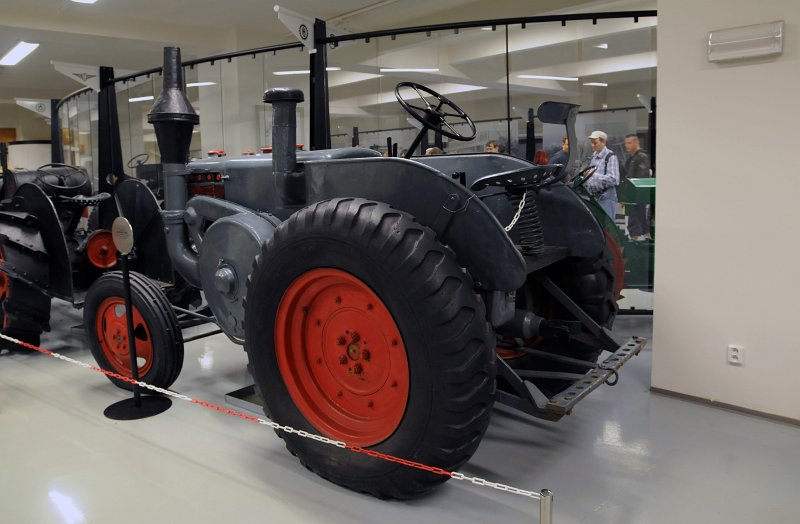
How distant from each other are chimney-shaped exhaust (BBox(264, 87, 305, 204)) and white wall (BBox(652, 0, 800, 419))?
1731 mm

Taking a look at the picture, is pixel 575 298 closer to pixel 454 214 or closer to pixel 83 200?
pixel 454 214

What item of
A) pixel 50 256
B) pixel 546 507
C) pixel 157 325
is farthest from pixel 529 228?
pixel 50 256

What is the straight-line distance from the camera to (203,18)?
9398mm

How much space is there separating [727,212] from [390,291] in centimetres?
181

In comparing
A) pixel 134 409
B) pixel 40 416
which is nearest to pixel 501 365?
pixel 134 409

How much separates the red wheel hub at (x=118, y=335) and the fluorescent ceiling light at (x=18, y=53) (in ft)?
28.7

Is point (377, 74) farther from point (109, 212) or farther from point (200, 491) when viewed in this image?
point (200, 491)

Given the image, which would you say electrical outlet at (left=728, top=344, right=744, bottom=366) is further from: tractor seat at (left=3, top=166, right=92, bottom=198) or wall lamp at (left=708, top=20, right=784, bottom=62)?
tractor seat at (left=3, top=166, right=92, bottom=198)

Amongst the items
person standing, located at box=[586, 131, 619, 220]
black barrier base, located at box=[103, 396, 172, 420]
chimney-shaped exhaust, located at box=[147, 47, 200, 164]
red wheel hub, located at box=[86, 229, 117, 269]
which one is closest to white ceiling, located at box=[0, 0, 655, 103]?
person standing, located at box=[586, 131, 619, 220]

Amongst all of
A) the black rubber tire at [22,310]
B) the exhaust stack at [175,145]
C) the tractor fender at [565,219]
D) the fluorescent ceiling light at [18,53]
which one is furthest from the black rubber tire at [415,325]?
the fluorescent ceiling light at [18,53]

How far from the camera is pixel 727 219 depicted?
2.93 m

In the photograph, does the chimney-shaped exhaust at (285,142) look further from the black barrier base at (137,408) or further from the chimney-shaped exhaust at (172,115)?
the black barrier base at (137,408)

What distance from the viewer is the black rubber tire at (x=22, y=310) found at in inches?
149

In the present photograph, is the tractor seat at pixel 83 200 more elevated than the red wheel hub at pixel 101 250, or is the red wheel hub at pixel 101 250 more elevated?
the tractor seat at pixel 83 200
